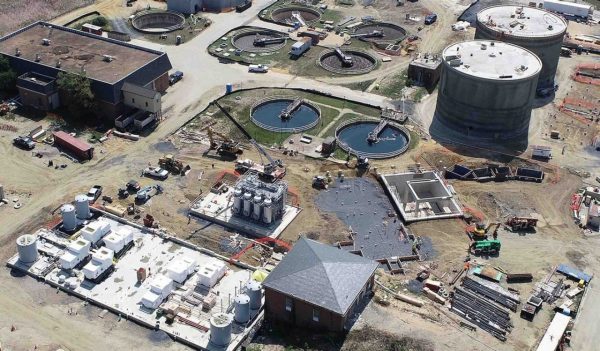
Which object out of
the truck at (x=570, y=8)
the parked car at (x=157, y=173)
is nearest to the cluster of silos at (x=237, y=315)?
the parked car at (x=157, y=173)

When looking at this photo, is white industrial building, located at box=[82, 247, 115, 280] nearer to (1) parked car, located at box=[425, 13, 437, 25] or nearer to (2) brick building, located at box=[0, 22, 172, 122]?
(2) brick building, located at box=[0, 22, 172, 122]

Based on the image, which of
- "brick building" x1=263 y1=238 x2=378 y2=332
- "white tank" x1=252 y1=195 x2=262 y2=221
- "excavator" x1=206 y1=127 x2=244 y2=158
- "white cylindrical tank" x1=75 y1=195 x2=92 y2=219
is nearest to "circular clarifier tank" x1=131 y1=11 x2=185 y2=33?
"excavator" x1=206 y1=127 x2=244 y2=158

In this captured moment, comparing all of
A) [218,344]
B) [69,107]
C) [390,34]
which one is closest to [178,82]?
[69,107]

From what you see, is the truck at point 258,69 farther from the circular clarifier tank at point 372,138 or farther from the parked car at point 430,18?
the parked car at point 430,18

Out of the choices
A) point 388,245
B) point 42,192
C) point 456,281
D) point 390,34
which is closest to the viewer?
point 456,281

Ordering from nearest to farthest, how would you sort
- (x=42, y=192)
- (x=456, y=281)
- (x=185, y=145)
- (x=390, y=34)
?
(x=456, y=281), (x=42, y=192), (x=185, y=145), (x=390, y=34)

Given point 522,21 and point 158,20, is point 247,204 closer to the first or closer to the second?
point 522,21

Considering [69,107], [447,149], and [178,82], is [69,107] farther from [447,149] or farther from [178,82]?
[447,149]

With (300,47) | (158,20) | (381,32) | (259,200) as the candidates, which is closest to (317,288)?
(259,200)
